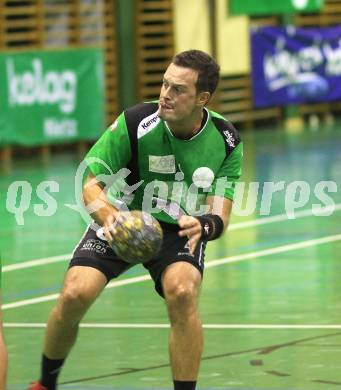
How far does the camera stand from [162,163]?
714cm

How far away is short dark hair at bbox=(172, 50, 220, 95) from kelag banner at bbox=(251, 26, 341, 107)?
20395 mm

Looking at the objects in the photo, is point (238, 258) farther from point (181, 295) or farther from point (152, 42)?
point (152, 42)

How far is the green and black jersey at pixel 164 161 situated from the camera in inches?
278

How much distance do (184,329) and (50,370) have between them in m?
0.96

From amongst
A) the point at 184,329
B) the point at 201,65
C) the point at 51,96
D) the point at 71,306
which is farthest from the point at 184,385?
the point at 51,96

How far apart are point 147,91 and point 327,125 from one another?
453 centimetres

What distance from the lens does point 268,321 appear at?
31.0 ft

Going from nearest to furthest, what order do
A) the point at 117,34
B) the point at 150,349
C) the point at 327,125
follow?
the point at 150,349
the point at 117,34
the point at 327,125

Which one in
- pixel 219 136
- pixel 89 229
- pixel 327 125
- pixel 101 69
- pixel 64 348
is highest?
pixel 219 136

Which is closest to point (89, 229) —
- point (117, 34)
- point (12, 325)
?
point (12, 325)

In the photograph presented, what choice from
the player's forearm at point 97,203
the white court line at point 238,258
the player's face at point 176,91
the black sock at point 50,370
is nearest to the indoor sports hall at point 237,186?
the white court line at point 238,258

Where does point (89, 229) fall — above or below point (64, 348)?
above

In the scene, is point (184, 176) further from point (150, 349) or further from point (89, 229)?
point (150, 349)

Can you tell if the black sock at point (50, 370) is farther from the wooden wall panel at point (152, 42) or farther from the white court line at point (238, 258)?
the wooden wall panel at point (152, 42)
